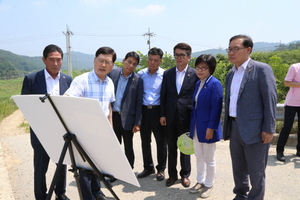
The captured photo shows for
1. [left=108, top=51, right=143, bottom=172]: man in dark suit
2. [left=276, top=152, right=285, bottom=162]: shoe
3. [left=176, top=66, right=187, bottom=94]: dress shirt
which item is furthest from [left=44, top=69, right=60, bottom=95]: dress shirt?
[left=276, top=152, right=285, bottom=162]: shoe

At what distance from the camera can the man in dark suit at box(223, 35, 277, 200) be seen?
271cm

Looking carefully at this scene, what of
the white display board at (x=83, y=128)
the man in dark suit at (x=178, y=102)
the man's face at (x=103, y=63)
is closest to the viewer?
the white display board at (x=83, y=128)

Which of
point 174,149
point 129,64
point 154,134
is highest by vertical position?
point 129,64

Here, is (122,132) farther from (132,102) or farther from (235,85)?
(235,85)

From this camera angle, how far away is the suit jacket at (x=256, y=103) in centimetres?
269

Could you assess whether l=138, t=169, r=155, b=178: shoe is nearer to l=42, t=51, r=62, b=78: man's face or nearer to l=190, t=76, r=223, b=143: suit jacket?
l=190, t=76, r=223, b=143: suit jacket

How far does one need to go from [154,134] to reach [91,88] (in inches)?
63.6

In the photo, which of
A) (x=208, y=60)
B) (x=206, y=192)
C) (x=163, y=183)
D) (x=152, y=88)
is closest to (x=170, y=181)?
(x=163, y=183)

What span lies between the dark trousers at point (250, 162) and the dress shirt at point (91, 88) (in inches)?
63.2

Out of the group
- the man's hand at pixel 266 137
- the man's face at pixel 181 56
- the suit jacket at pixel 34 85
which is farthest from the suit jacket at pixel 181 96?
the suit jacket at pixel 34 85

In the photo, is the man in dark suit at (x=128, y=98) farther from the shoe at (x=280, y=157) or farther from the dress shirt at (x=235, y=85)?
the shoe at (x=280, y=157)

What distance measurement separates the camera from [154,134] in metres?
4.12

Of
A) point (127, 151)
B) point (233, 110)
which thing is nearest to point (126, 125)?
point (127, 151)

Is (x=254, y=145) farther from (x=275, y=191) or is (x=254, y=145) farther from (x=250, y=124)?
(x=275, y=191)
